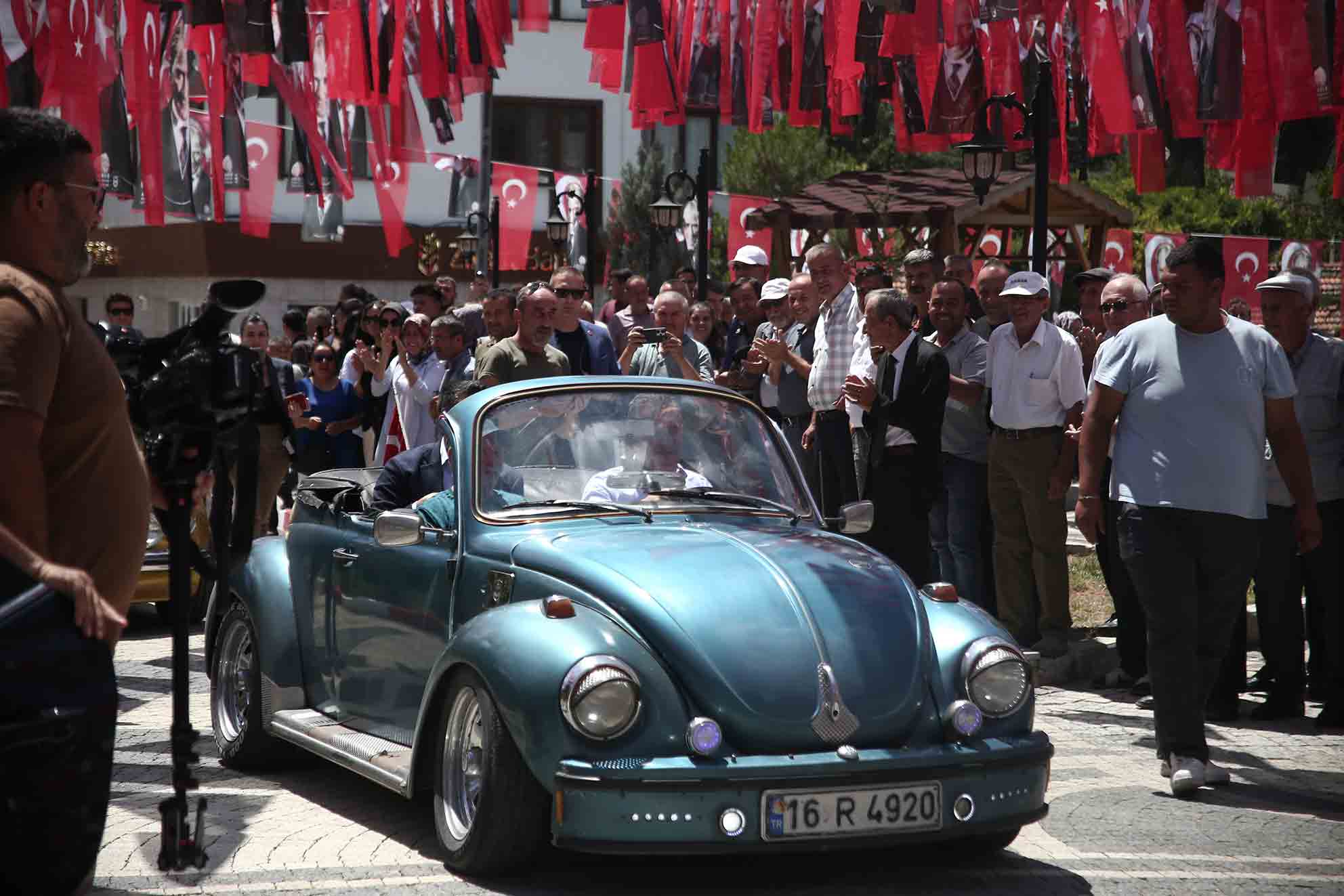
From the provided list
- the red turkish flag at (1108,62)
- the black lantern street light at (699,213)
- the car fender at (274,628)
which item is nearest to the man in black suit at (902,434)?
the car fender at (274,628)

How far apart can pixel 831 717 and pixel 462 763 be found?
128 cm

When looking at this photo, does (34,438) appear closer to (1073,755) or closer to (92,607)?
(92,607)

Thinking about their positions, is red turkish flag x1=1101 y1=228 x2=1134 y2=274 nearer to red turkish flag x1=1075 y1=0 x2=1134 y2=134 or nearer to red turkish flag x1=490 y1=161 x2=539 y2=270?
red turkish flag x1=490 y1=161 x2=539 y2=270

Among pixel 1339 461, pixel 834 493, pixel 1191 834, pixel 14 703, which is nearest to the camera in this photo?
pixel 14 703

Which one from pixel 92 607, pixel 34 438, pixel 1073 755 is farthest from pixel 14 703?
pixel 1073 755

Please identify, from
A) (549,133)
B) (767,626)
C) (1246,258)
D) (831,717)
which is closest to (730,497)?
(767,626)

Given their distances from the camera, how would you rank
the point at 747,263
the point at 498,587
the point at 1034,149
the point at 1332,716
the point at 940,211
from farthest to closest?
the point at 940,211, the point at 747,263, the point at 1034,149, the point at 1332,716, the point at 498,587

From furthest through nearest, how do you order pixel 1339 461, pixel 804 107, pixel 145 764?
pixel 804 107 → pixel 1339 461 → pixel 145 764

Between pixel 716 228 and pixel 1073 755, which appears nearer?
pixel 1073 755

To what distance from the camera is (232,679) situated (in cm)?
791

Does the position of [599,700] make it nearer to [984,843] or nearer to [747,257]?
[984,843]

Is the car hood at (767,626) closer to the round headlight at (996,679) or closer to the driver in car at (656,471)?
the round headlight at (996,679)

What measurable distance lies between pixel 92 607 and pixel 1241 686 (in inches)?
286

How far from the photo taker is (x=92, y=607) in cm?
366
